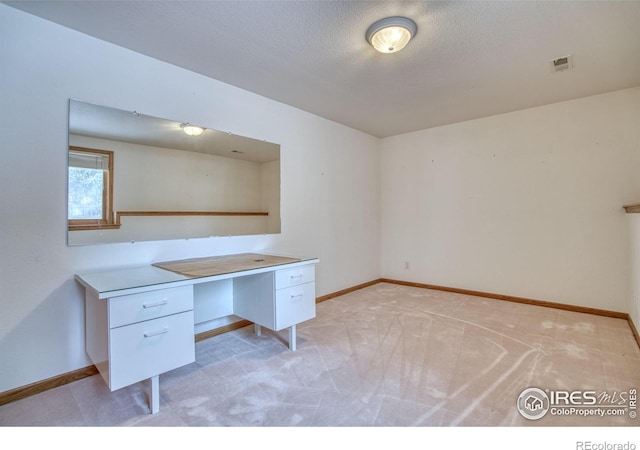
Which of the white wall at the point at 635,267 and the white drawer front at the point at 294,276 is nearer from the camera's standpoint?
the white drawer front at the point at 294,276

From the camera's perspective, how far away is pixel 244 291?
2.54m

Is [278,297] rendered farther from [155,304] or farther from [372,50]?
[372,50]

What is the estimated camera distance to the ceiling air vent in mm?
2358

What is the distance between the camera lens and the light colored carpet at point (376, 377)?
5.17 ft

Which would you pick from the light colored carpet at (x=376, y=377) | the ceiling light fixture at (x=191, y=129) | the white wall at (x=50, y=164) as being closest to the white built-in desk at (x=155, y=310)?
the white wall at (x=50, y=164)

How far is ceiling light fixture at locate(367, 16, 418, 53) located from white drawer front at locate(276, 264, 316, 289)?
5.54 ft

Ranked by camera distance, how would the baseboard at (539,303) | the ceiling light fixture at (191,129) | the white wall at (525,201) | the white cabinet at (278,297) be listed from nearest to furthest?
the white cabinet at (278,297), the ceiling light fixture at (191,129), the baseboard at (539,303), the white wall at (525,201)

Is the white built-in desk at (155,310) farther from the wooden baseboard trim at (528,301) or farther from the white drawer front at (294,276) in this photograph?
the wooden baseboard trim at (528,301)

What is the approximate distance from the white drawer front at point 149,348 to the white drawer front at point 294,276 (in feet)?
2.28

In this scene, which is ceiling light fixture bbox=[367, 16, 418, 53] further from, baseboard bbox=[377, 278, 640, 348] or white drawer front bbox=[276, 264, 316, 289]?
baseboard bbox=[377, 278, 640, 348]

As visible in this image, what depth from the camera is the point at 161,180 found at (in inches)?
94.7

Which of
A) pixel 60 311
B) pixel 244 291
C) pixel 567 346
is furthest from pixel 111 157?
pixel 567 346

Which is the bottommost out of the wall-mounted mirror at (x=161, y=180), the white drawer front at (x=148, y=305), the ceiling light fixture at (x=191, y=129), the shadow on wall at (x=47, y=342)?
the shadow on wall at (x=47, y=342)
